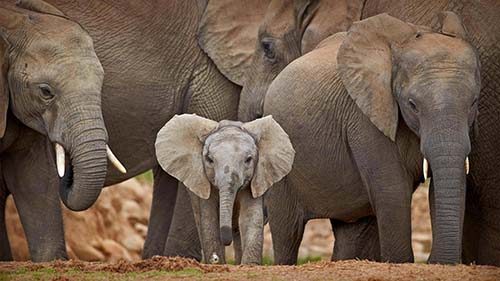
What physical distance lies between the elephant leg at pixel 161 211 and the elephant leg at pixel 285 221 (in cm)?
116

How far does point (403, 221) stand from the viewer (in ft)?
41.3

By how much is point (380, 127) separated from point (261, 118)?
0.73 m

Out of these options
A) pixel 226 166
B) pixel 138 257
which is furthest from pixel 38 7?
pixel 138 257

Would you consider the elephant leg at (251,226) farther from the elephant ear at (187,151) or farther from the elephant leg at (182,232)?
the elephant leg at (182,232)

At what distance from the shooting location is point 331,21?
14359 mm

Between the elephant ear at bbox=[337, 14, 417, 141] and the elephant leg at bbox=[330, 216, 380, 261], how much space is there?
1.24 meters

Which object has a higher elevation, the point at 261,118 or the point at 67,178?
the point at 261,118

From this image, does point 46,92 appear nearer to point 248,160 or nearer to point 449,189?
point 248,160

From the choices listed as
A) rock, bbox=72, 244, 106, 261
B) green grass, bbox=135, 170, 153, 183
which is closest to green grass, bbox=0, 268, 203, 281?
rock, bbox=72, 244, 106, 261

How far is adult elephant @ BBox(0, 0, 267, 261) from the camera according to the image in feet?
41.3

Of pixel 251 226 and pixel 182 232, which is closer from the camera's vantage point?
pixel 251 226

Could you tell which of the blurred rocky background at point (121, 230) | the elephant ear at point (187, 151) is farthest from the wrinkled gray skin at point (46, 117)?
the blurred rocky background at point (121, 230)

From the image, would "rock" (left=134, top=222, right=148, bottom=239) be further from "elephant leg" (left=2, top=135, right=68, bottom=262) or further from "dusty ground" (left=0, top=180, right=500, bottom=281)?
"elephant leg" (left=2, top=135, right=68, bottom=262)

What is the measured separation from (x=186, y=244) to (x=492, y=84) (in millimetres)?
2489
